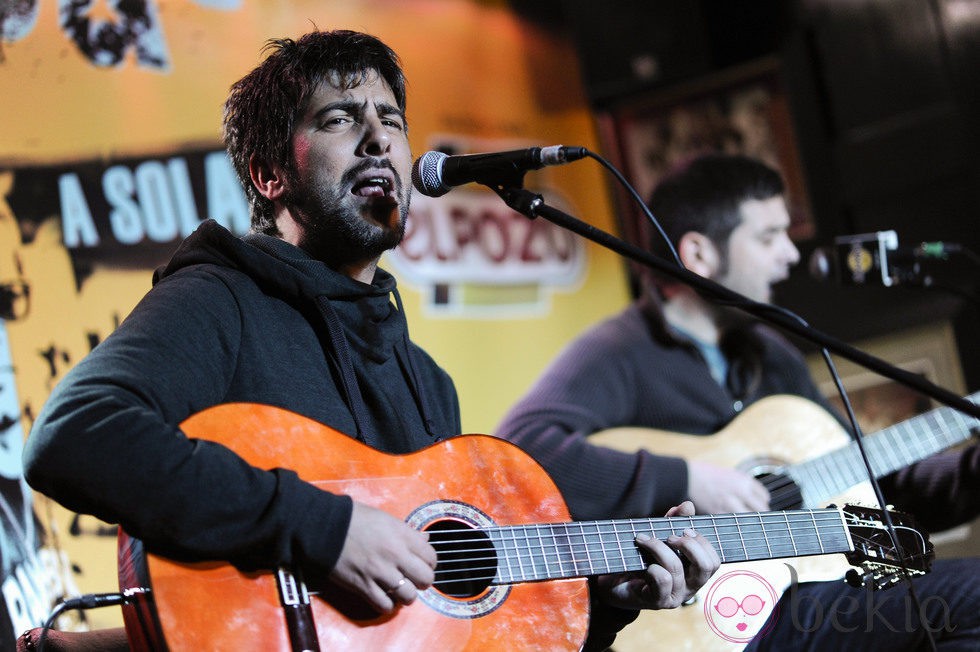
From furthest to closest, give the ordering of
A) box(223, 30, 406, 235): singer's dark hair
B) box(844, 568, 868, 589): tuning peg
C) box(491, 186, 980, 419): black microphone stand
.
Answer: box(223, 30, 406, 235): singer's dark hair < box(844, 568, 868, 589): tuning peg < box(491, 186, 980, 419): black microphone stand

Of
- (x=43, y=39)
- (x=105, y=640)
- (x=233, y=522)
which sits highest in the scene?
(x=43, y=39)

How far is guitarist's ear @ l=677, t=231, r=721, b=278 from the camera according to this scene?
386 centimetres

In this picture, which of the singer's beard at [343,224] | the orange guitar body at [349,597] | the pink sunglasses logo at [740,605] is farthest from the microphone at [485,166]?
the pink sunglasses logo at [740,605]

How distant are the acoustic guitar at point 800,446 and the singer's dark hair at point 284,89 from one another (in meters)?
1.53

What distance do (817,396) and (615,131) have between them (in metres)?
2.00

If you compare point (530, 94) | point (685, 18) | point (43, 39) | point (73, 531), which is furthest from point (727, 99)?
point (73, 531)

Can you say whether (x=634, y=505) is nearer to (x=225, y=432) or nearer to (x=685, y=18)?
(x=225, y=432)

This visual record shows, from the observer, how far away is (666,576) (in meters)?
2.16

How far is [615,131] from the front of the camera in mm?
5238

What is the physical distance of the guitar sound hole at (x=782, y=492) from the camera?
331cm

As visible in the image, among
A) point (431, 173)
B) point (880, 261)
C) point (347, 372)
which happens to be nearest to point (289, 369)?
point (347, 372)

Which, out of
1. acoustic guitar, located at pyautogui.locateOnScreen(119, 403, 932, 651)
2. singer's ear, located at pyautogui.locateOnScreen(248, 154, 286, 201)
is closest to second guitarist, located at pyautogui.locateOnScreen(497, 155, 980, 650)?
acoustic guitar, located at pyautogui.locateOnScreen(119, 403, 932, 651)

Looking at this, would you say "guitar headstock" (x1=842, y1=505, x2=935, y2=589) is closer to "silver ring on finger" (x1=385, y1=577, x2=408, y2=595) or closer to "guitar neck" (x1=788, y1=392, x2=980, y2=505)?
"guitar neck" (x1=788, y1=392, x2=980, y2=505)

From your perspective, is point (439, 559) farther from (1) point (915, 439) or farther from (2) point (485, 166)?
(1) point (915, 439)
